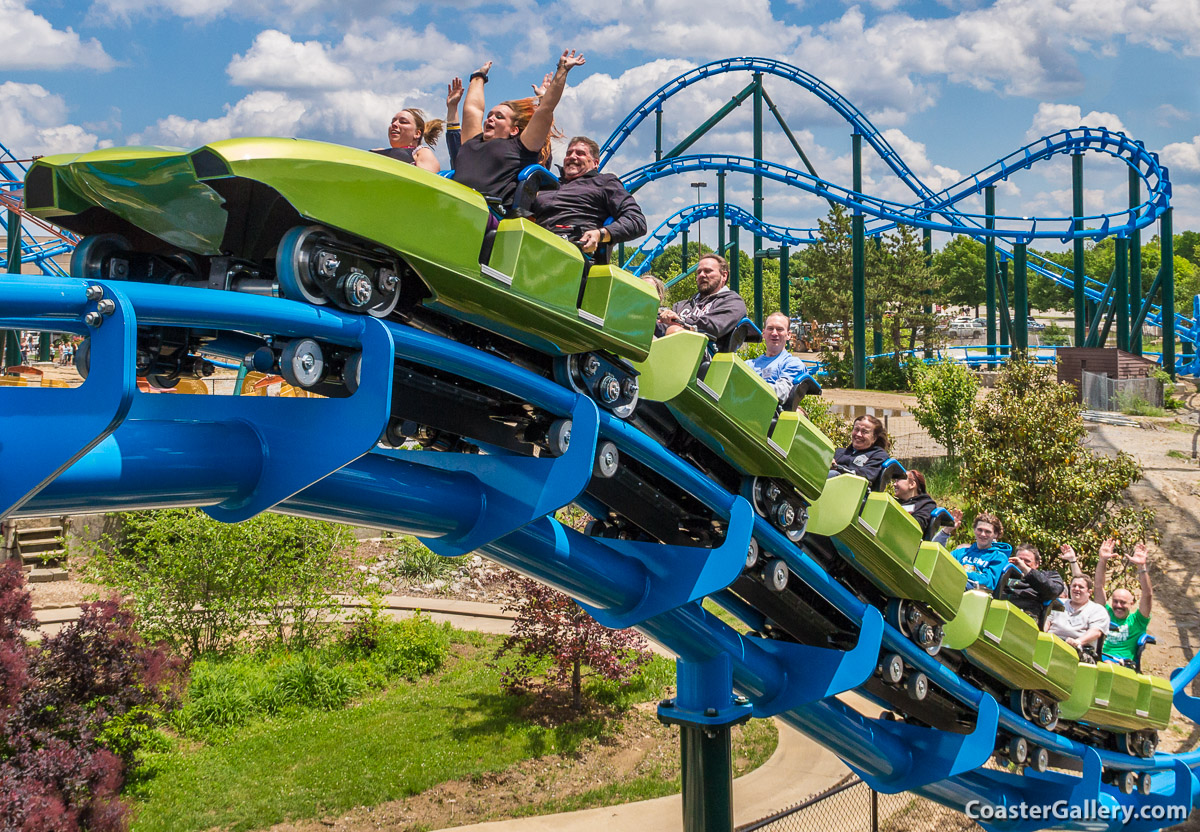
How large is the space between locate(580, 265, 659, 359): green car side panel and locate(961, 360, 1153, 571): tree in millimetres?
8349

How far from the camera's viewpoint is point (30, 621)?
7137 mm

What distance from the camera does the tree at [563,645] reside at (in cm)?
946

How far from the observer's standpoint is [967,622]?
496 centimetres

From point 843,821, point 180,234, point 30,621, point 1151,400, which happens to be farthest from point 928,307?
point 180,234

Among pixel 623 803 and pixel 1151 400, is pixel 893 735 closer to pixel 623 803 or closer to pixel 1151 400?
pixel 623 803

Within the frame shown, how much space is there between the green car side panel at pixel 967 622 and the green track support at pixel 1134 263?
21.3m

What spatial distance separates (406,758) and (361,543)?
6.70 meters

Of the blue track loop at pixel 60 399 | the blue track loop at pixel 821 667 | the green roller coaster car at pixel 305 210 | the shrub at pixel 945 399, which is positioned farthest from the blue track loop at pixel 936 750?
the shrub at pixel 945 399

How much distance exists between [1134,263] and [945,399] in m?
13.5

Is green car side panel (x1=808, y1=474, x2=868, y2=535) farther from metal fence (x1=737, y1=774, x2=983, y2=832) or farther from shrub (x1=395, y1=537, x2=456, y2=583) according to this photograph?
shrub (x1=395, y1=537, x2=456, y2=583)

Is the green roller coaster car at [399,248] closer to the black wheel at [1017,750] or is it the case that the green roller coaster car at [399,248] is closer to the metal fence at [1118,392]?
the black wheel at [1017,750]

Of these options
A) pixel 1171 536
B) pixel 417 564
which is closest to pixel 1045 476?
pixel 1171 536

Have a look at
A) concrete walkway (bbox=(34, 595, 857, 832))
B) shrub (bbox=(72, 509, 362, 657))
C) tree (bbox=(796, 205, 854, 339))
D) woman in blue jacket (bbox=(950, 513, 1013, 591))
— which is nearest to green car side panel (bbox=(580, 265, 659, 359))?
woman in blue jacket (bbox=(950, 513, 1013, 591))

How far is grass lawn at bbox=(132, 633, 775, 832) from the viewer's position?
24.7 ft
